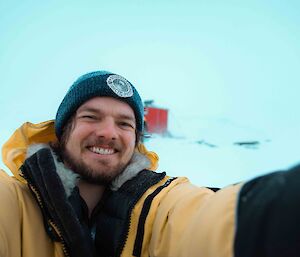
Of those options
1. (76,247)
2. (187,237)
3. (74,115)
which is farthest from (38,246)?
(74,115)

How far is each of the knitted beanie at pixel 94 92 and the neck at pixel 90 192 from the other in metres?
0.30

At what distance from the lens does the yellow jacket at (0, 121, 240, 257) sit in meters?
0.47

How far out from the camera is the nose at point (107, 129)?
1.12m

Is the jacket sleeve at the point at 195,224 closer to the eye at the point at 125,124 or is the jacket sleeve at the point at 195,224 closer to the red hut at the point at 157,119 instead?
the eye at the point at 125,124

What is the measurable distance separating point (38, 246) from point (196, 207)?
1.52 ft

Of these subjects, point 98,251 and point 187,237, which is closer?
point 187,237

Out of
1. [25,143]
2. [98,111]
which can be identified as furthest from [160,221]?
[25,143]

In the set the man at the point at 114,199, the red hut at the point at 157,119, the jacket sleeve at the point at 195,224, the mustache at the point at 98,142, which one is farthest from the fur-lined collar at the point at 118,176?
the red hut at the point at 157,119

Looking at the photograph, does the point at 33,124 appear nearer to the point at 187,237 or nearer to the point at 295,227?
the point at 187,237

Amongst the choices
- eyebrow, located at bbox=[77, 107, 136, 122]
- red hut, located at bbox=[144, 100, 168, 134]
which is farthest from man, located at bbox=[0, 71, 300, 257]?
red hut, located at bbox=[144, 100, 168, 134]

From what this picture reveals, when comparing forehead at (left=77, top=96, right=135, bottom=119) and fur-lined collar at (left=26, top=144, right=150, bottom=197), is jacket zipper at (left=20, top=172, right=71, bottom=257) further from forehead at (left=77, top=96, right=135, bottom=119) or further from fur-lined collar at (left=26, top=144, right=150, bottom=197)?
forehead at (left=77, top=96, right=135, bottom=119)

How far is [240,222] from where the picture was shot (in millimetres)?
313

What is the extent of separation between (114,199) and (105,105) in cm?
42

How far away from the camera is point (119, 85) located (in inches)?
47.9
